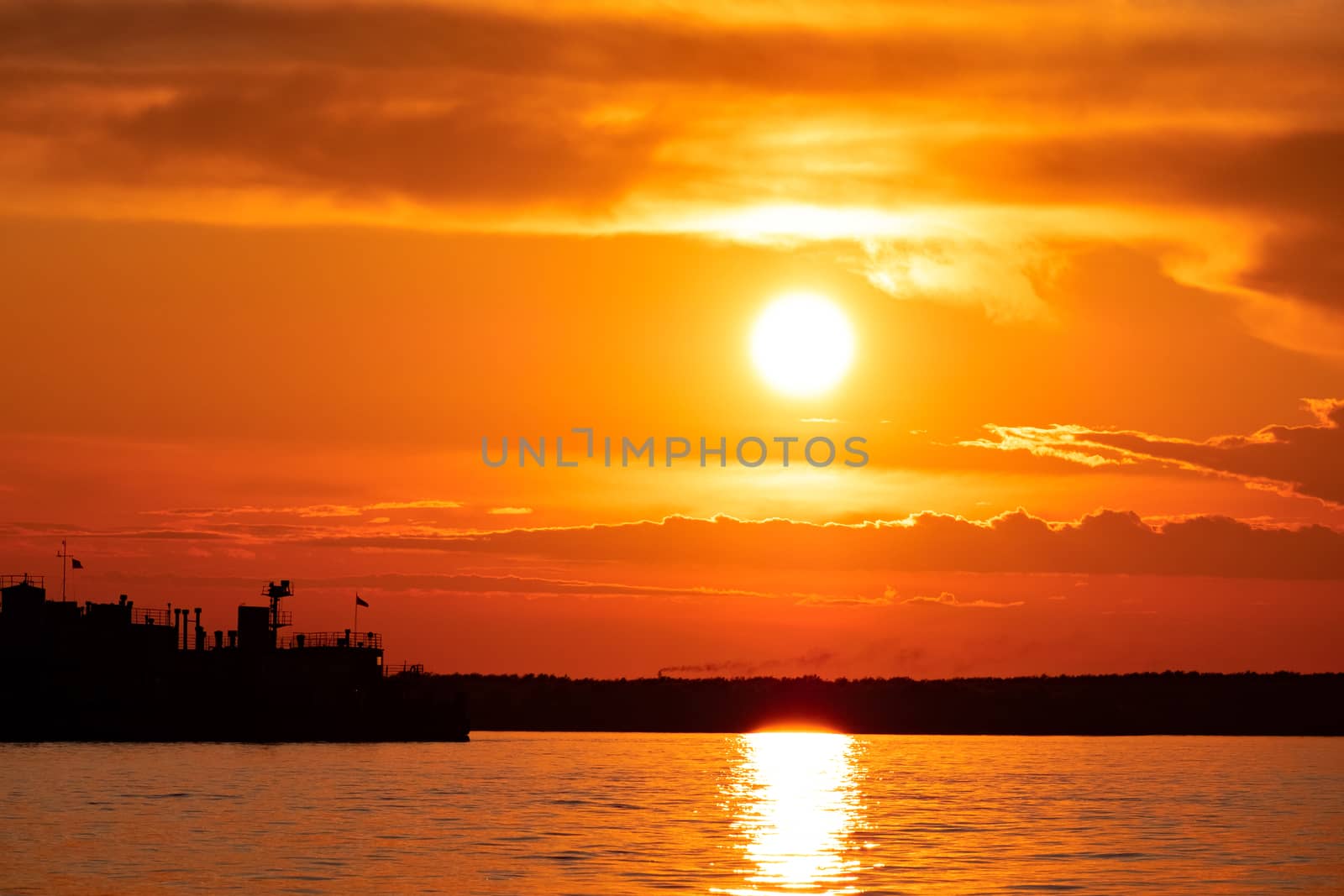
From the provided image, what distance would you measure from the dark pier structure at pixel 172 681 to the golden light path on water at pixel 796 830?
47.3 m

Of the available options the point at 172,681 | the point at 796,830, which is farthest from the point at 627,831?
the point at 172,681

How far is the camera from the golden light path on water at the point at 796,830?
219ft

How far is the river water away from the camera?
222 ft

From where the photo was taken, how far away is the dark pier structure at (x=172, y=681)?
17150 cm

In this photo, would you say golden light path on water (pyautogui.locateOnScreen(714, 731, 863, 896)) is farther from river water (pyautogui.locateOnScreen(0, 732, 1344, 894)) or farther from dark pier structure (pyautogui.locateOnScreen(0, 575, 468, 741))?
dark pier structure (pyautogui.locateOnScreen(0, 575, 468, 741))

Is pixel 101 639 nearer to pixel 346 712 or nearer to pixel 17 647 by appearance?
pixel 17 647

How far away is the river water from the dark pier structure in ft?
57.7

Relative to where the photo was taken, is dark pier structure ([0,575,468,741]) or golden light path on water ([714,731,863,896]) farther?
dark pier structure ([0,575,468,741])

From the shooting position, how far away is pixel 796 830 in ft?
302

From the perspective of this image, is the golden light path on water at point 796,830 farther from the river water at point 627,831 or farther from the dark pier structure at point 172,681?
the dark pier structure at point 172,681

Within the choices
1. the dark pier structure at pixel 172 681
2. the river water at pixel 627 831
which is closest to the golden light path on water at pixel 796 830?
the river water at pixel 627 831

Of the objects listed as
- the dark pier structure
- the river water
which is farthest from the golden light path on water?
the dark pier structure

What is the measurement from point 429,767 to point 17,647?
43.2 m

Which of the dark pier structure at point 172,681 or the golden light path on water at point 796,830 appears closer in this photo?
the golden light path on water at point 796,830
